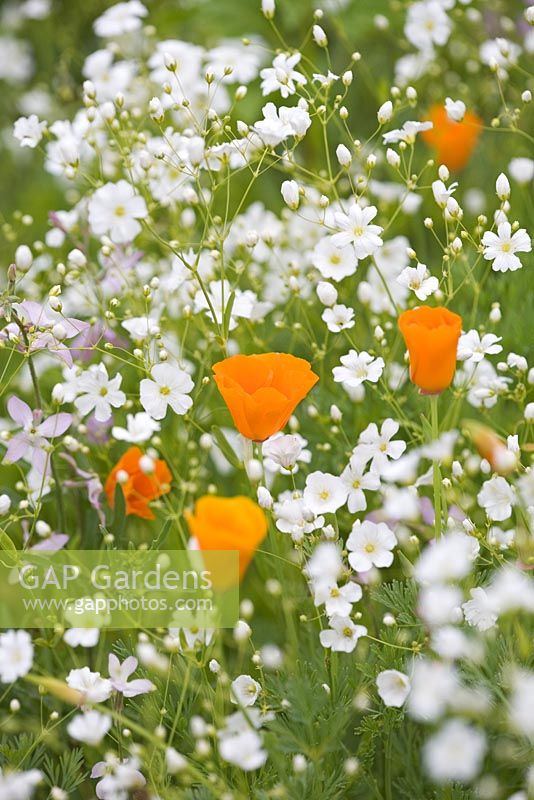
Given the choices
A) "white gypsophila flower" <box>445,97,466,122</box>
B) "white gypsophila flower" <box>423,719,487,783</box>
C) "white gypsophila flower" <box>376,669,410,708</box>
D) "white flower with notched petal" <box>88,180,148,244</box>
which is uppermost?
"white gypsophila flower" <box>445,97,466,122</box>

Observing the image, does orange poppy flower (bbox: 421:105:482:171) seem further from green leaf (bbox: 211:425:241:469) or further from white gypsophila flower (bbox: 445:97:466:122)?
green leaf (bbox: 211:425:241:469)

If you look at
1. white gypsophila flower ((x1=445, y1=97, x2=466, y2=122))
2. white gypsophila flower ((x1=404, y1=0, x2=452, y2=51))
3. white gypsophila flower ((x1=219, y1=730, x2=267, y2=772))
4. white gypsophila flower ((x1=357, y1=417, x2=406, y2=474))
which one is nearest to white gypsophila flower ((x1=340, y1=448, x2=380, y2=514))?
white gypsophila flower ((x1=357, y1=417, x2=406, y2=474))

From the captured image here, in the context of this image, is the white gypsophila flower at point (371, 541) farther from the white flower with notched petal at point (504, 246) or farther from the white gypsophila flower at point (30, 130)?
the white gypsophila flower at point (30, 130)

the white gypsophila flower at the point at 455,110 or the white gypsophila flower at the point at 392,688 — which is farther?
the white gypsophila flower at the point at 455,110

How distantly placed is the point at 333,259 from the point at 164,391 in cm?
27

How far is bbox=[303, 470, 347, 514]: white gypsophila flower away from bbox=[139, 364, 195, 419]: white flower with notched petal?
0.15 m

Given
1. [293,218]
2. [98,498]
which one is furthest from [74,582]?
[293,218]

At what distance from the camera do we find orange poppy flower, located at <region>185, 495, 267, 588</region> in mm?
708

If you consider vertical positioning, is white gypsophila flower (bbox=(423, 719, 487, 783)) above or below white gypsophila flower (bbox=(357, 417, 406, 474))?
above

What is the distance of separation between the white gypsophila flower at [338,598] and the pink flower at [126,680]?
7.0 inches

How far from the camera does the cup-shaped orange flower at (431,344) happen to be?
809 mm

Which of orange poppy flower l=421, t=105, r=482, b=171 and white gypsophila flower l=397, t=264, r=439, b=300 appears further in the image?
orange poppy flower l=421, t=105, r=482, b=171

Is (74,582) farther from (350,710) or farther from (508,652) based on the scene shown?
(508,652)

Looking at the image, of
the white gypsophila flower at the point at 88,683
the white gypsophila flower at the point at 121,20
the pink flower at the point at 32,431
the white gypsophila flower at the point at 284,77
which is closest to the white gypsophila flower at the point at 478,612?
the white gypsophila flower at the point at 88,683
